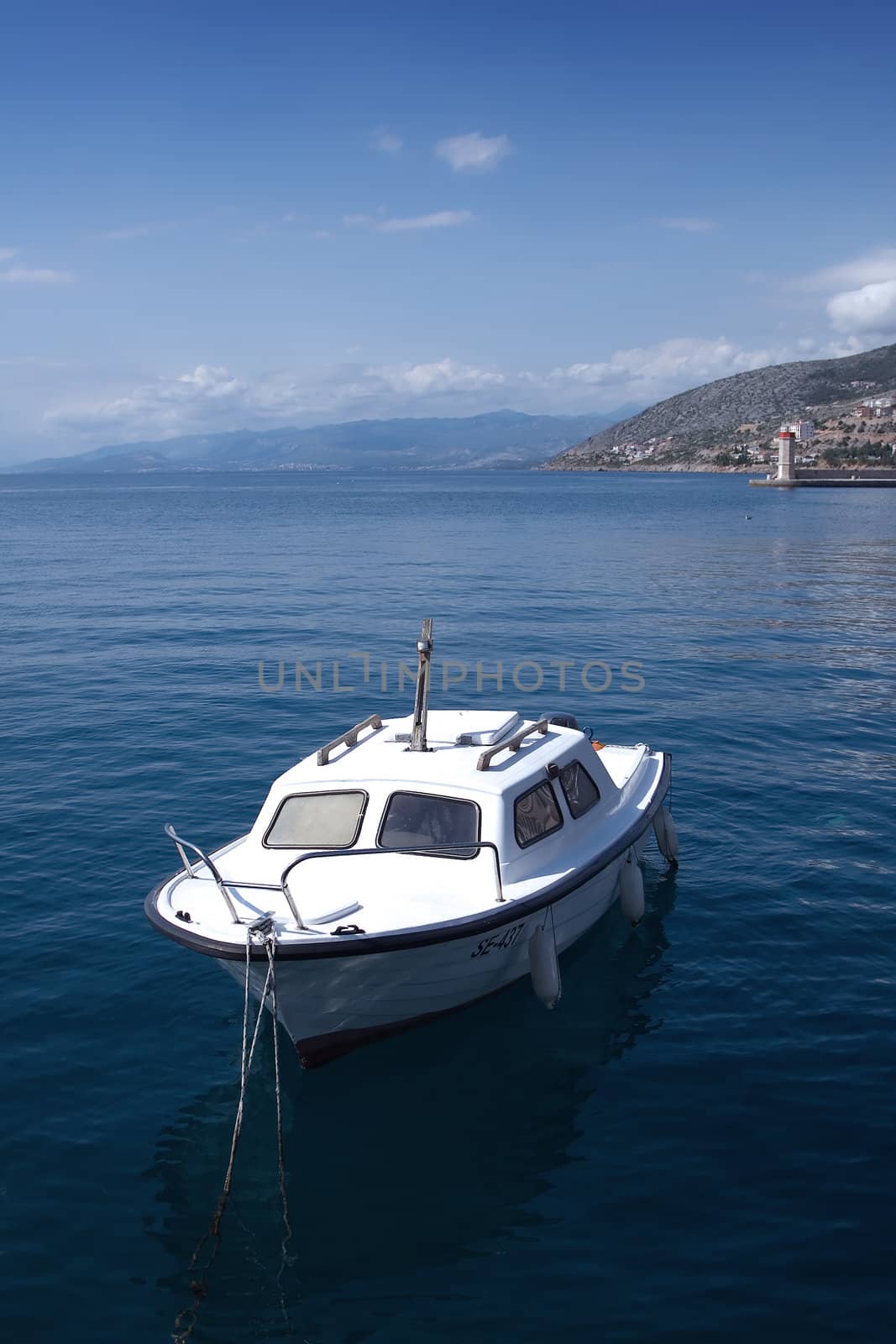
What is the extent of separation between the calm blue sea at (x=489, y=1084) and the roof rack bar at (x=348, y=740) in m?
3.18

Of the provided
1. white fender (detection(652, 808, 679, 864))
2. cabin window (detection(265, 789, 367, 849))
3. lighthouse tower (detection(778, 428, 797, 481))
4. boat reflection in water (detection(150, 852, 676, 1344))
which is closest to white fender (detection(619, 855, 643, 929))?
boat reflection in water (detection(150, 852, 676, 1344))

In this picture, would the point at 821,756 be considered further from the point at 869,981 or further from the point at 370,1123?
the point at 370,1123

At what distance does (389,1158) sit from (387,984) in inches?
65.0

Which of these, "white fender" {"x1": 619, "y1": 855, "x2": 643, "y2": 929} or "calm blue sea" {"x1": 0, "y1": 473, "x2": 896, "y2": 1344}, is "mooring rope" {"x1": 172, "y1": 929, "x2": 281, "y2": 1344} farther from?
"white fender" {"x1": 619, "y1": 855, "x2": 643, "y2": 929}

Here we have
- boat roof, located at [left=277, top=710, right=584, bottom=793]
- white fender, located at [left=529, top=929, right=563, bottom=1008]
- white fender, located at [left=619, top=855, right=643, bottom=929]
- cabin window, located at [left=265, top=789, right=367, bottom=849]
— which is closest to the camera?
white fender, located at [left=529, top=929, right=563, bottom=1008]

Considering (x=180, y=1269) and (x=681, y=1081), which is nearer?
(x=180, y=1269)

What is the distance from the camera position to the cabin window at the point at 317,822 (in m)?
12.0

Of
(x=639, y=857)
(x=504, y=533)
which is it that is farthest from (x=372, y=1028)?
(x=504, y=533)

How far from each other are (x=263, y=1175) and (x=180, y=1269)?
122 centimetres

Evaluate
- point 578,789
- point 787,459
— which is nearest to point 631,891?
point 578,789

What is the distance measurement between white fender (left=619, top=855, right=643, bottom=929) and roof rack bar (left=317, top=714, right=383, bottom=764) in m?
4.00

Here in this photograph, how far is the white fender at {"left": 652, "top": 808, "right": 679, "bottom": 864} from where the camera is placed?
16297 mm

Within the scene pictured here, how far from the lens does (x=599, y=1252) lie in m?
8.80

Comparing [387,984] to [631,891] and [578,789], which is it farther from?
[631,891]
